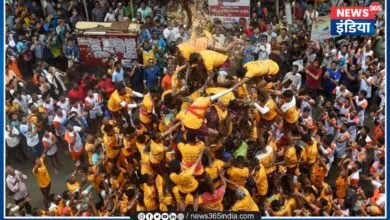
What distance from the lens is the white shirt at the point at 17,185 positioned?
9.20 meters

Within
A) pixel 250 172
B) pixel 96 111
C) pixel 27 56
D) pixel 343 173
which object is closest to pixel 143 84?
pixel 96 111

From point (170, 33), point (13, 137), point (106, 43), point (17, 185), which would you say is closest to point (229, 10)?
point (170, 33)

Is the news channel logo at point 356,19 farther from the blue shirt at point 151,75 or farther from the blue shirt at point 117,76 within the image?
the blue shirt at point 117,76

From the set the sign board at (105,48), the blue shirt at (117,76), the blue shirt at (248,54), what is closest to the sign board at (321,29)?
the blue shirt at (248,54)

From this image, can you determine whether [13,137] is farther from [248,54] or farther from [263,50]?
[263,50]

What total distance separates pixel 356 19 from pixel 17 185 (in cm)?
509

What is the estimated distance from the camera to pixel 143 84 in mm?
10930

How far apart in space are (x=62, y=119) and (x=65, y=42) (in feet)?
4.91

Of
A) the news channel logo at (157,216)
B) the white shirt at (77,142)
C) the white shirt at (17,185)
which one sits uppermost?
the white shirt at (77,142)

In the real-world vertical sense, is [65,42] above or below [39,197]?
above

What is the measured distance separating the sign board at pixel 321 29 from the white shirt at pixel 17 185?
192 inches

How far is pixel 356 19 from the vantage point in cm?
984

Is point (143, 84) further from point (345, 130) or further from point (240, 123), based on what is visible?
point (345, 130)

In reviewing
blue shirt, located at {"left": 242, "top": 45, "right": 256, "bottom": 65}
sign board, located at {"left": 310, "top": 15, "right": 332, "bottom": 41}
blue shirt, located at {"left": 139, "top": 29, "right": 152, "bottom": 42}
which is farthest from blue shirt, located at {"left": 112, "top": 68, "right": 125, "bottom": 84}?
sign board, located at {"left": 310, "top": 15, "right": 332, "bottom": 41}
